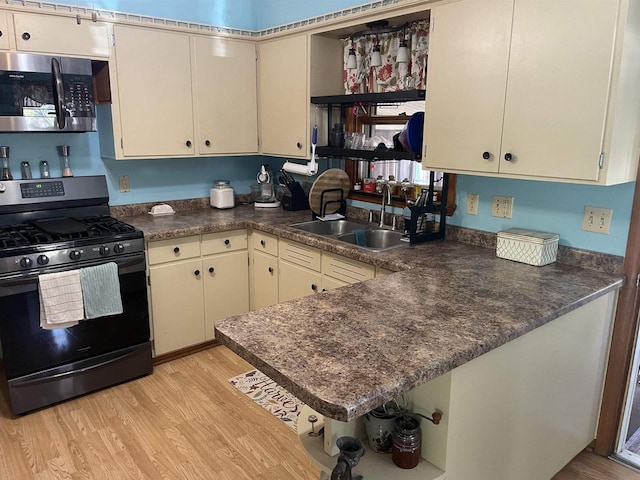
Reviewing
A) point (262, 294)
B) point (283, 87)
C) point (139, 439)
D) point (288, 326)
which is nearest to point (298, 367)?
point (288, 326)

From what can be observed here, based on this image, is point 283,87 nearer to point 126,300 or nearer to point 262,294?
point 262,294

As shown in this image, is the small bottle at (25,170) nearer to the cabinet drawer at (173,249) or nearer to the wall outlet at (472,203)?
the cabinet drawer at (173,249)

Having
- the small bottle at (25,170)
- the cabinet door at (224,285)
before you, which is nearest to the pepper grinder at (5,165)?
the small bottle at (25,170)

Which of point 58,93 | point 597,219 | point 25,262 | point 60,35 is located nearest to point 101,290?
point 25,262

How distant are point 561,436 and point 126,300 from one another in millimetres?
2334

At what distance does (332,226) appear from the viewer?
129 inches

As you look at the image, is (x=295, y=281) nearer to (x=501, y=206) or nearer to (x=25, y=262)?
(x=501, y=206)

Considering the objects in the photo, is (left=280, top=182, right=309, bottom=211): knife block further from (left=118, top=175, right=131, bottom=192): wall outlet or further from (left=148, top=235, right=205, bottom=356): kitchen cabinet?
(left=118, top=175, right=131, bottom=192): wall outlet

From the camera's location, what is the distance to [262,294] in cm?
341

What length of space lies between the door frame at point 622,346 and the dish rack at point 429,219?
0.89m

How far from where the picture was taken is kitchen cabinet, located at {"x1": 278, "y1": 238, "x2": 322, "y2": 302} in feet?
9.45

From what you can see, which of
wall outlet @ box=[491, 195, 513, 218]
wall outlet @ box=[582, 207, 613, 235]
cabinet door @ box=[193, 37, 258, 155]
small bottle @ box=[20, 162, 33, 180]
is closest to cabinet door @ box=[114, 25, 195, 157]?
cabinet door @ box=[193, 37, 258, 155]

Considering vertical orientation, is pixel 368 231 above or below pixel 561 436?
above

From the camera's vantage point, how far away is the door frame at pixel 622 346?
81.3 inches
